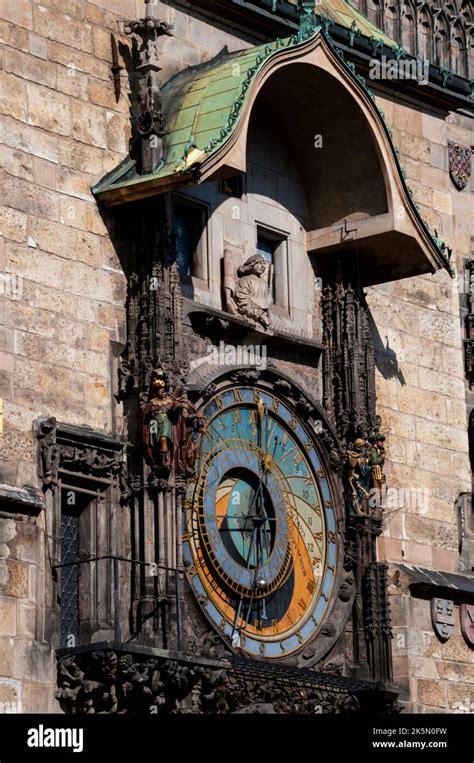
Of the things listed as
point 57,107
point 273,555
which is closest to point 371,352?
point 273,555

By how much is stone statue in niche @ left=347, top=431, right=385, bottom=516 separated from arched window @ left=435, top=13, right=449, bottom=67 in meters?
5.16

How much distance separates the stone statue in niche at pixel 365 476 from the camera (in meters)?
25.0

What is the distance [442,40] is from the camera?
93.7 ft

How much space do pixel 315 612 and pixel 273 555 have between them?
76 cm

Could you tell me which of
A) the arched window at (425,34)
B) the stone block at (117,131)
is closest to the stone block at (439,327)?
the arched window at (425,34)

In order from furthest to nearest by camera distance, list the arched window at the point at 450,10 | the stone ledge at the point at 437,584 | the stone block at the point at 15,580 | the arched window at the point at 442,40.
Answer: the arched window at the point at 450,10 → the arched window at the point at 442,40 → the stone ledge at the point at 437,584 → the stone block at the point at 15,580

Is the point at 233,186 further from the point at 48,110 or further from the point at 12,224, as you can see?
the point at 12,224

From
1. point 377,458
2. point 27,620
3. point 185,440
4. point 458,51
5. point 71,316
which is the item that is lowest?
point 27,620

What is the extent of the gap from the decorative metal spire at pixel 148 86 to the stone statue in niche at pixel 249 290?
156 centimetres

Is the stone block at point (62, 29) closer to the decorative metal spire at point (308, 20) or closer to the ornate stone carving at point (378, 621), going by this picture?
the decorative metal spire at point (308, 20)

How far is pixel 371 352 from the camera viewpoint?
84.2 feet

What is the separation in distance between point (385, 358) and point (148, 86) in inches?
165

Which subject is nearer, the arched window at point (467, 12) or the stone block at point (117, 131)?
the stone block at point (117, 131)

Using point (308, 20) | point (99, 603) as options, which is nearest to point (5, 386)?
point (99, 603)
